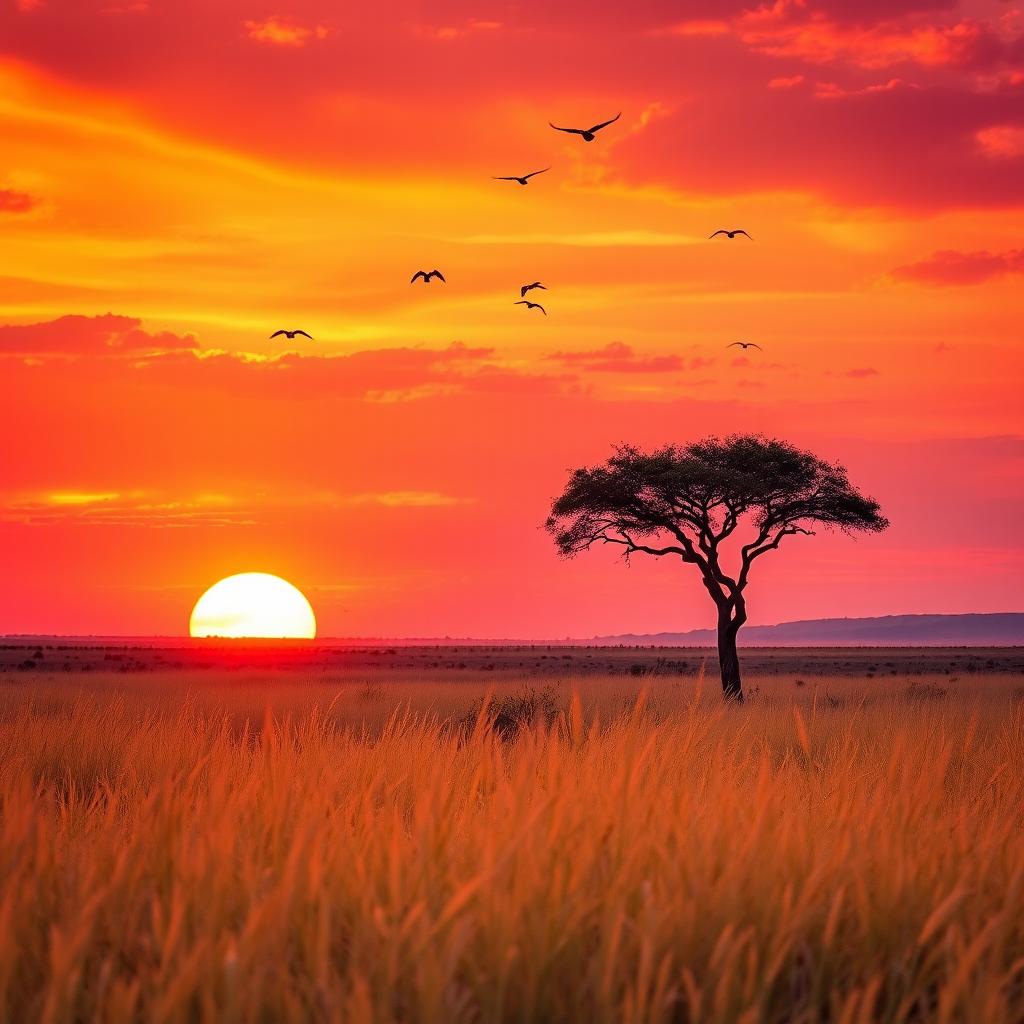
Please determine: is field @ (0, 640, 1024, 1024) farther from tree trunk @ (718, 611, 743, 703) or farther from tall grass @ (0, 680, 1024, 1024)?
tree trunk @ (718, 611, 743, 703)

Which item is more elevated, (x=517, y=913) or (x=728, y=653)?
(x=517, y=913)

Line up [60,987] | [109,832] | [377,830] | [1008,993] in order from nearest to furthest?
[60,987] → [1008,993] → [377,830] → [109,832]

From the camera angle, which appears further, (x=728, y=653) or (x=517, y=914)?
(x=728, y=653)

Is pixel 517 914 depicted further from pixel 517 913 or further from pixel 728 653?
pixel 728 653

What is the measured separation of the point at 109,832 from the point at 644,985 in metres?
3.33

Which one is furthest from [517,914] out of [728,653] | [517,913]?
[728,653]

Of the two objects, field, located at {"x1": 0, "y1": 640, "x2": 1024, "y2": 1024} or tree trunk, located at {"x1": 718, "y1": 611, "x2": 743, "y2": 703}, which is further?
tree trunk, located at {"x1": 718, "y1": 611, "x2": 743, "y2": 703}

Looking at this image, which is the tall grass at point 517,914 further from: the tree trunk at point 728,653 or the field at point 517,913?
the tree trunk at point 728,653

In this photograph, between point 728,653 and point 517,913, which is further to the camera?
point 728,653

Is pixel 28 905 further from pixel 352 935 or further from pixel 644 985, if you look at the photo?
pixel 644 985

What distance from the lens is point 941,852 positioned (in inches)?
211

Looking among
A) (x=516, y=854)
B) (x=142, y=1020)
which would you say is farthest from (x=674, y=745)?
(x=142, y=1020)

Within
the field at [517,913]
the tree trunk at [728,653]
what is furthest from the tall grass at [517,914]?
the tree trunk at [728,653]

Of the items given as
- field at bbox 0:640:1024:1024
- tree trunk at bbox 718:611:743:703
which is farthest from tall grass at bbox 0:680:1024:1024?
tree trunk at bbox 718:611:743:703
